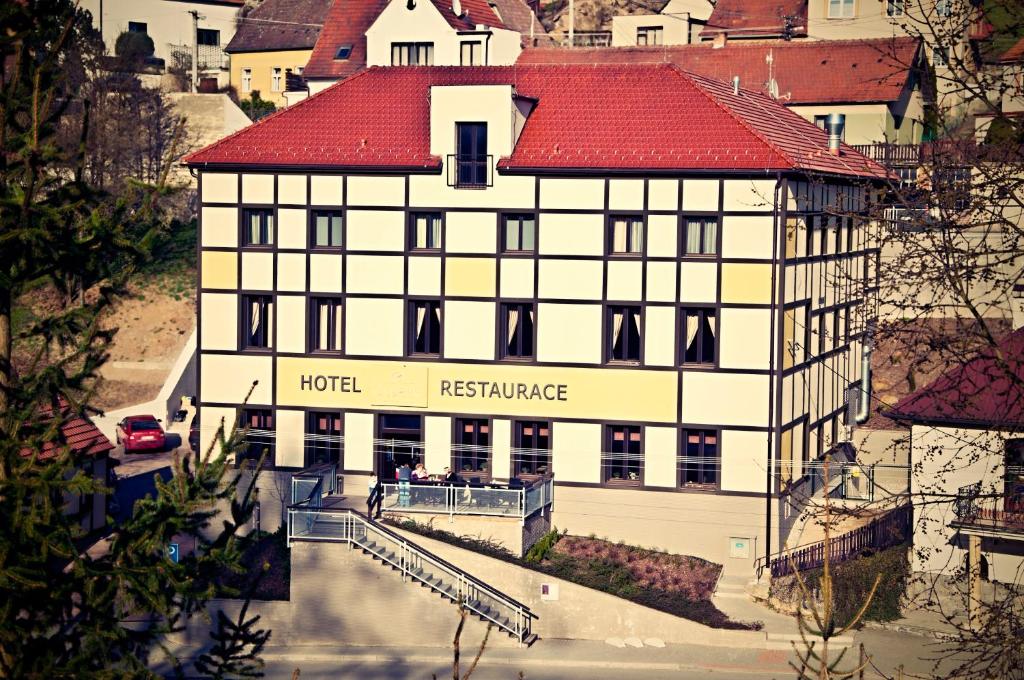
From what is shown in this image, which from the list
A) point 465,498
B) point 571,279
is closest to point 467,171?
point 571,279

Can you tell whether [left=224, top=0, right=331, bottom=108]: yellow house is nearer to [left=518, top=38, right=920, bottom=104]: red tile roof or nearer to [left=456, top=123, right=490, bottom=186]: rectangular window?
[left=518, top=38, right=920, bottom=104]: red tile roof

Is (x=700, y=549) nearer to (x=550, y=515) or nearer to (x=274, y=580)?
(x=550, y=515)

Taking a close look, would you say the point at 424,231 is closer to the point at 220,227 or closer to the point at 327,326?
the point at 327,326

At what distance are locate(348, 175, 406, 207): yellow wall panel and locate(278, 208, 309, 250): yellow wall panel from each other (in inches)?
55.6

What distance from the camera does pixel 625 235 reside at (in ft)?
120

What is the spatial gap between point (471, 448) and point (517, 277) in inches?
171

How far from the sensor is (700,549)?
35938mm

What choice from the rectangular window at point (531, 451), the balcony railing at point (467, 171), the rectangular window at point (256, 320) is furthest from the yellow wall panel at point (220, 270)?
the rectangular window at point (531, 451)

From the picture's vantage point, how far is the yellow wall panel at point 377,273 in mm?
37688

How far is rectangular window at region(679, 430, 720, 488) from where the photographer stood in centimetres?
3594

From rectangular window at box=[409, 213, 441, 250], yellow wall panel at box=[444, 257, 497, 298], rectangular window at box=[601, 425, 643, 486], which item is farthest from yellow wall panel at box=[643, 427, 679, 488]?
rectangular window at box=[409, 213, 441, 250]

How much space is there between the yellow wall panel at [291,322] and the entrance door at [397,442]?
2837 mm

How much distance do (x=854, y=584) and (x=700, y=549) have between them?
3877 millimetres

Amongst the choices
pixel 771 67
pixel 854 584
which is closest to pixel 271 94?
pixel 771 67
